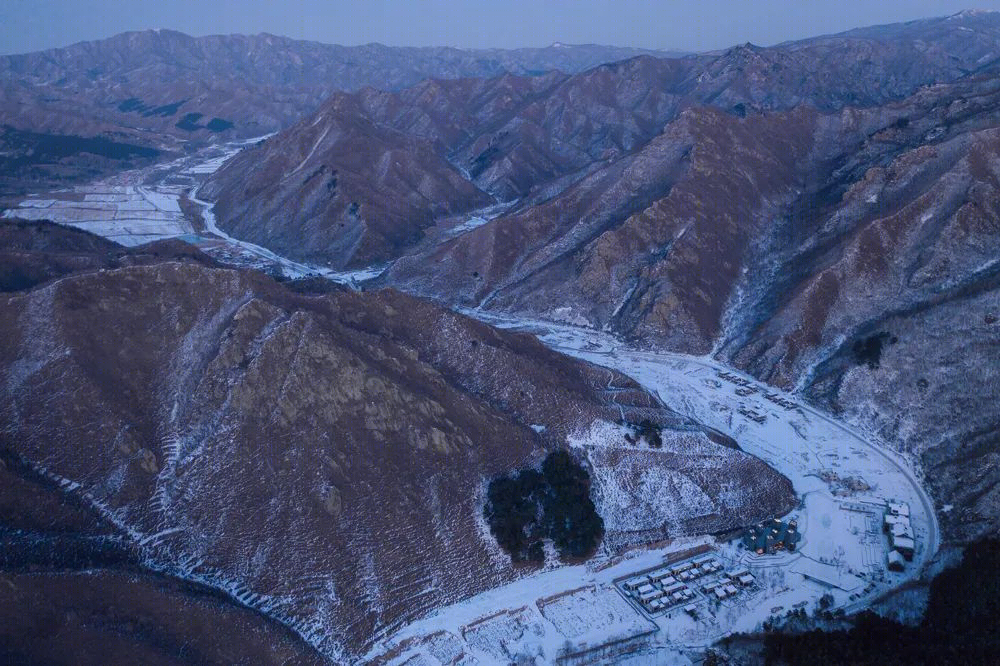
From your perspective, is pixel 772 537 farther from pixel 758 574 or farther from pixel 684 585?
pixel 684 585

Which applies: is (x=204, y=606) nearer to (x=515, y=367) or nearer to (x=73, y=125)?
(x=515, y=367)


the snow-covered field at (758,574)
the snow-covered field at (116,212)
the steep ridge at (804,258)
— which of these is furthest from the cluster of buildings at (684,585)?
the snow-covered field at (116,212)

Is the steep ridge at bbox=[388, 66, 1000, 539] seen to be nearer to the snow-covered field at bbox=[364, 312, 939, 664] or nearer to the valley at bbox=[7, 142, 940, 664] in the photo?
the valley at bbox=[7, 142, 940, 664]

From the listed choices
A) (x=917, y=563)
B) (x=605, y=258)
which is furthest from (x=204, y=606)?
(x=605, y=258)

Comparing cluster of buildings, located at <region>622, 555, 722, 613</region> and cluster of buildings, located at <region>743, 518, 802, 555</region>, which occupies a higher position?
cluster of buildings, located at <region>743, 518, 802, 555</region>

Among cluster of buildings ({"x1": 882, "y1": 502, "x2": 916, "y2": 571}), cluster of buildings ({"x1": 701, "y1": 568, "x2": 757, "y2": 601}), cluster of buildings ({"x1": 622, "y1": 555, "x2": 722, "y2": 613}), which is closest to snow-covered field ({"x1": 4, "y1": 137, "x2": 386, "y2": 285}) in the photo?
cluster of buildings ({"x1": 622, "y1": 555, "x2": 722, "y2": 613})

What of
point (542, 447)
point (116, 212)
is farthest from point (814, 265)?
point (116, 212)

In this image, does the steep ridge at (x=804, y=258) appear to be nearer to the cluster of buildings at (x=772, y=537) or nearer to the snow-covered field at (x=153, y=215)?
the cluster of buildings at (x=772, y=537)
